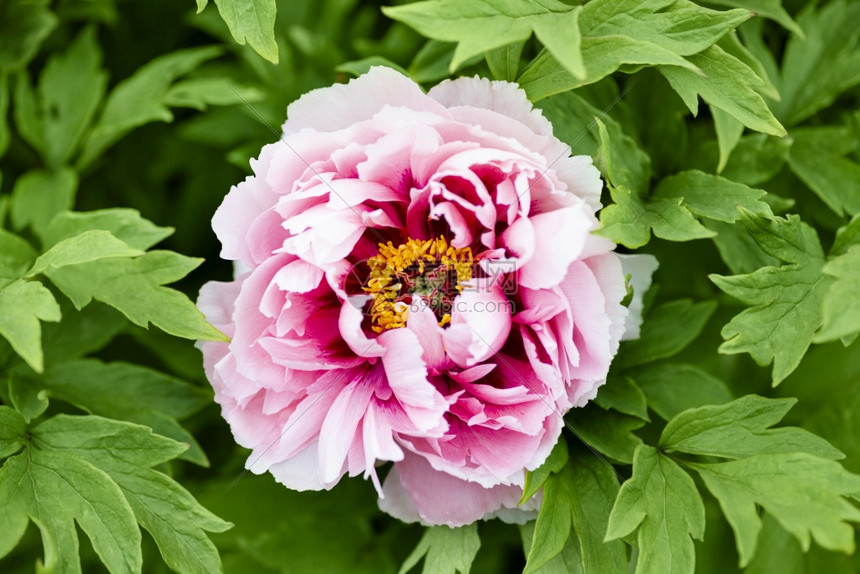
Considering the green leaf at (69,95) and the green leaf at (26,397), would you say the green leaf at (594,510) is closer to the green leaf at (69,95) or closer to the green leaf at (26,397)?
the green leaf at (26,397)

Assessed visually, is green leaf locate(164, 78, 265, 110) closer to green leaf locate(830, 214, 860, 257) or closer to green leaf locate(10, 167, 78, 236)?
green leaf locate(10, 167, 78, 236)

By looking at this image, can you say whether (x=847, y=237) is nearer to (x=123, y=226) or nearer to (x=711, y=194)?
(x=711, y=194)

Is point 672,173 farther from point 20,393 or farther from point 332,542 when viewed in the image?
point 20,393

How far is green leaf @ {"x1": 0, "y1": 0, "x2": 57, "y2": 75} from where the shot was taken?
1.16m

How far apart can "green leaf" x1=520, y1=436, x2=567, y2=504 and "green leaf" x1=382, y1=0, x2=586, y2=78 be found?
1.32ft

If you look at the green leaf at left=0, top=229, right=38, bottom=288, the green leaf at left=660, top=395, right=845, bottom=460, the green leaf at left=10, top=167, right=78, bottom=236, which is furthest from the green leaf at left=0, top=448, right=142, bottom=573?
the green leaf at left=660, top=395, right=845, bottom=460

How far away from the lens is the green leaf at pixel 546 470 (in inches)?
33.6

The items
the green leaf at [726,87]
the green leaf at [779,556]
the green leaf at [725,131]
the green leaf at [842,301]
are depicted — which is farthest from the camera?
the green leaf at [779,556]

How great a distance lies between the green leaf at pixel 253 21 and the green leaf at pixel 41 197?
430mm

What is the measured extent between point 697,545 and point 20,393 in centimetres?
89

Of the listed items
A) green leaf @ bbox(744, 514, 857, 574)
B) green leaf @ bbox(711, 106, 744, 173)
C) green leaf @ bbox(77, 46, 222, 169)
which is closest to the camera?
green leaf @ bbox(711, 106, 744, 173)

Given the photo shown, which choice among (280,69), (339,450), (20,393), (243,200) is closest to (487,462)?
(339,450)

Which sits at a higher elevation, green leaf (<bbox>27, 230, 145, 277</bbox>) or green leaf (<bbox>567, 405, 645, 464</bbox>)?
green leaf (<bbox>27, 230, 145, 277</bbox>)

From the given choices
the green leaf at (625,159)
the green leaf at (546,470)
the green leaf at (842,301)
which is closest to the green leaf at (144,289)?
the green leaf at (546,470)
